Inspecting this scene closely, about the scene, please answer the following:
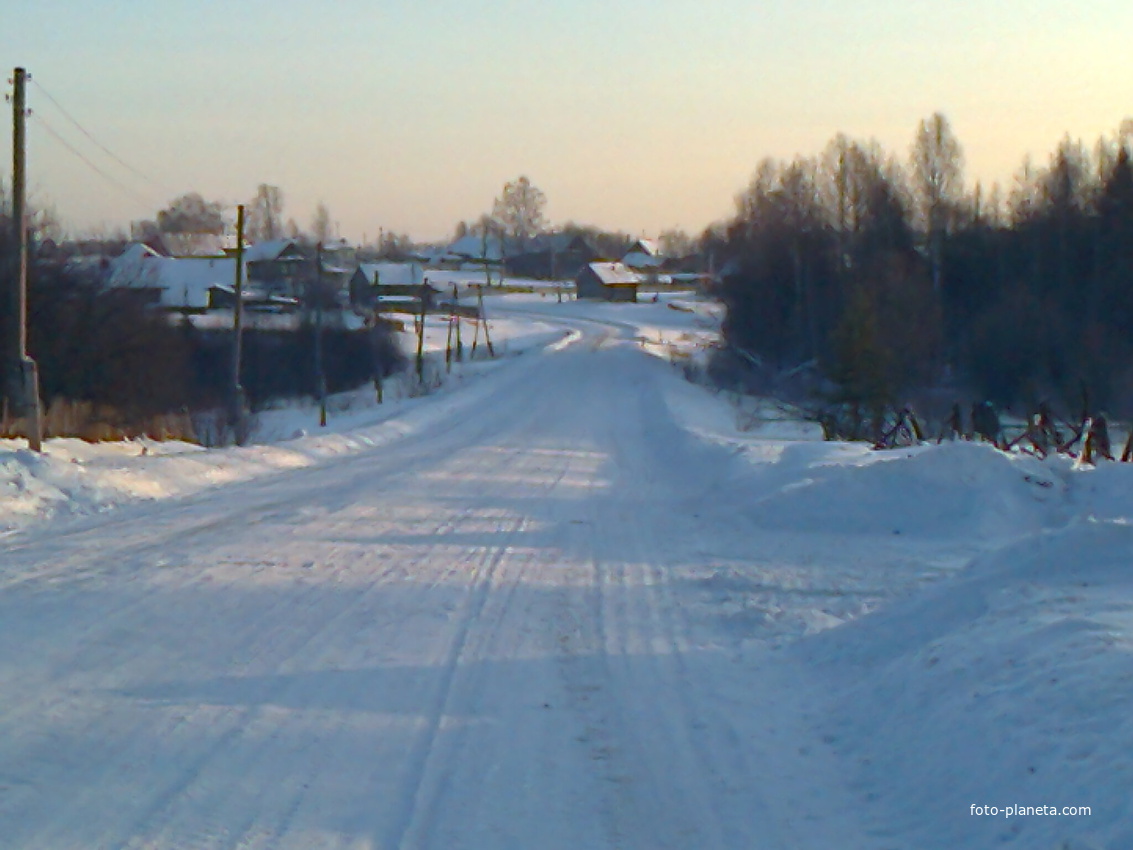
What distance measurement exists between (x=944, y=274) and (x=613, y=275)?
71613mm

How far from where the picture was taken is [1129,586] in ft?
25.8

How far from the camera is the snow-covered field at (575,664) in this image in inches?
210

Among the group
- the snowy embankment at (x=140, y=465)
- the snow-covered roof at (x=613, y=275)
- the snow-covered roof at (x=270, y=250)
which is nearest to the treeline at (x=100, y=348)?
the snowy embankment at (x=140, y=465)

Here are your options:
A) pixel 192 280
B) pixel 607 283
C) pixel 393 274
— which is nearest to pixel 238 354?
pixel 192 280

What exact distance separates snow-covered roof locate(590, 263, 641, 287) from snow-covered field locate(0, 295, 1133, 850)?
115 meters

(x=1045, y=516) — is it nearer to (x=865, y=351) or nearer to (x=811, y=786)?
(x=811, y=786)

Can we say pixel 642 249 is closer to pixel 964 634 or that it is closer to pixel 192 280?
pixel 192 280

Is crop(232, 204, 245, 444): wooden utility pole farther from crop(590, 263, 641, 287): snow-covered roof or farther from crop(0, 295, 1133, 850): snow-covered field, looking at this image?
crop(590, 263, 641, 287): snow-covered roof

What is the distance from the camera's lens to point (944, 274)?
6200 cm

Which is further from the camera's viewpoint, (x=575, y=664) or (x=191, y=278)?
(x=191, y=278)

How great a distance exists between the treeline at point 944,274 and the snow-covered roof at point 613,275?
49467 mm

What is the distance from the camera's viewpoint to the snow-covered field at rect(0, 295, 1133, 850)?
532cm

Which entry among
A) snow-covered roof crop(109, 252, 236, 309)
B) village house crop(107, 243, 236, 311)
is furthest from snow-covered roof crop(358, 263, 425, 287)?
village house crop(107, 243, 236, 311)

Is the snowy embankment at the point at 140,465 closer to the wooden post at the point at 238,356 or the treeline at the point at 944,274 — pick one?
the wooden post at the point at 238,356
